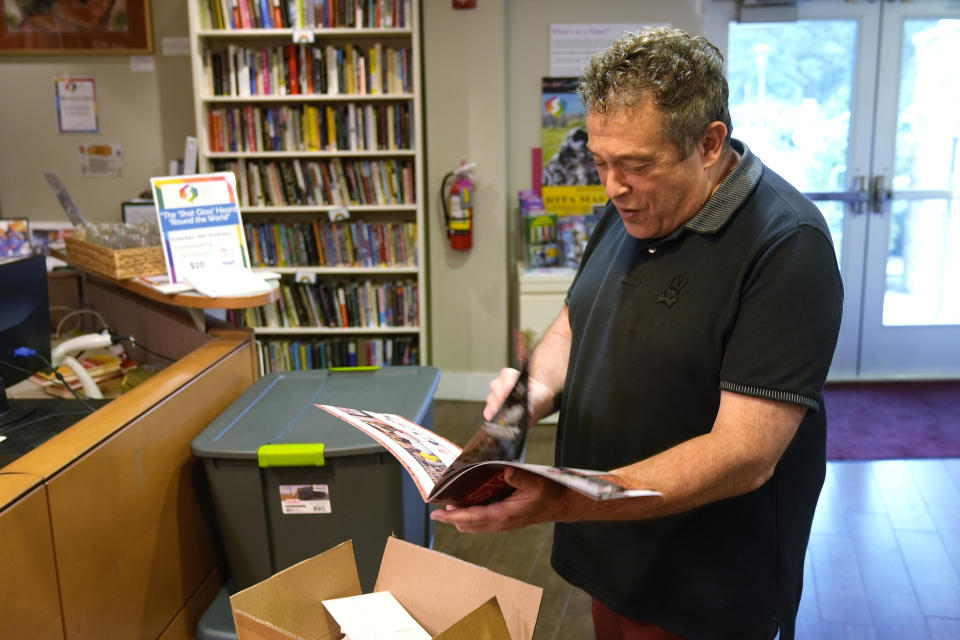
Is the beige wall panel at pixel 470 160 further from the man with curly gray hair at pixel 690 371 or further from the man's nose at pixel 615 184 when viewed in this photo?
the man's nose at pixel 615 184

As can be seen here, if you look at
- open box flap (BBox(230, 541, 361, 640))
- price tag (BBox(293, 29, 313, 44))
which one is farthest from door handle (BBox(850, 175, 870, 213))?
open box flap (BBox(230, 541, 361, 640))

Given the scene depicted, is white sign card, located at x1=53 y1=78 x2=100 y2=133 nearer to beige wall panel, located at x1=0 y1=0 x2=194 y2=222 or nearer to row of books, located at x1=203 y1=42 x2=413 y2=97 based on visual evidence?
beige wall panel, located at x1=0 y1=0 x2=194 y2=222

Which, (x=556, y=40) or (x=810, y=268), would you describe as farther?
(x=556, y=40)

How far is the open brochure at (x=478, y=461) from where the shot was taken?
97 centimetres

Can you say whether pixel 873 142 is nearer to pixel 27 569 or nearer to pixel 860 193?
pixel 860 193

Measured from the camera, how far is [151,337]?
2.59 meters

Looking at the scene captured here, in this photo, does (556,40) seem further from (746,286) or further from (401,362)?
(746,286)

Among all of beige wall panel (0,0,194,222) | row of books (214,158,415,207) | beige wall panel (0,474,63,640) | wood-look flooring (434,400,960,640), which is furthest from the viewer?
beige wall panel (0,0,194,222)

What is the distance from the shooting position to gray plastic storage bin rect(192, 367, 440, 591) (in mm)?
1881

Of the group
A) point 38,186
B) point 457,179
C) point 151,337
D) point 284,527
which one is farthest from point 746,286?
point 38,186

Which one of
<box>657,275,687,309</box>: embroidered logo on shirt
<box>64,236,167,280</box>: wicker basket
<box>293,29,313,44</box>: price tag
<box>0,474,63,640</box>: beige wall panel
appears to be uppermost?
<box>293,29,313,44</box>: price tag

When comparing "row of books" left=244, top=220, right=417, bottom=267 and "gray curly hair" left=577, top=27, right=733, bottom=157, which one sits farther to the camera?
"row of books" left=244, top=220, right=417, bottom=267

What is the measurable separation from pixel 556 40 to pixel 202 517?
338 centimetres

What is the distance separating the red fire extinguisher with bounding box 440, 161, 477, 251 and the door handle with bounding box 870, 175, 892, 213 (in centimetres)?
228
